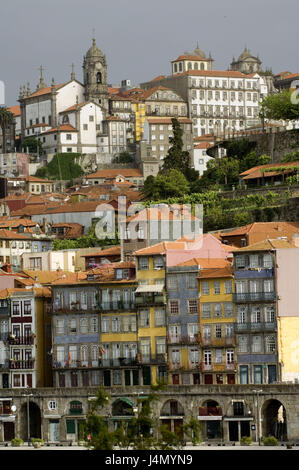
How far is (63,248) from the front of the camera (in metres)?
128

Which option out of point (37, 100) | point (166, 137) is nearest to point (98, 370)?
point (166, 137)

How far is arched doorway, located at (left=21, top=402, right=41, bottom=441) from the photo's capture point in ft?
295

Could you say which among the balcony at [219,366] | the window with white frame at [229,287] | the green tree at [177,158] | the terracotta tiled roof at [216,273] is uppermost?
the green tree at [177,158]

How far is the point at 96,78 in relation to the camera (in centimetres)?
19112

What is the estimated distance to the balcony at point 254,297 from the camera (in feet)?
290

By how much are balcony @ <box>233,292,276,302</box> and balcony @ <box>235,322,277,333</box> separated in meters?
1.34

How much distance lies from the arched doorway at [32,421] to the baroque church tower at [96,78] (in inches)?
3979

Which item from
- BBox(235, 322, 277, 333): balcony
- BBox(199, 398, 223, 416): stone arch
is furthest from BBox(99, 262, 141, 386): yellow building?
BBox(235, 322, 277, 333): balcony

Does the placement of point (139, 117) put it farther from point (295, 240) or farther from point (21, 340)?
point (21, 340)

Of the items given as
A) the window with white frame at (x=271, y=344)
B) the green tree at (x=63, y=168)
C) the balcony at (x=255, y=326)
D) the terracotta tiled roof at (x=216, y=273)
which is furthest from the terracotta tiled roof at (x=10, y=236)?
the green tree at (x=63, y=168)

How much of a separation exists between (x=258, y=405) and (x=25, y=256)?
124ft

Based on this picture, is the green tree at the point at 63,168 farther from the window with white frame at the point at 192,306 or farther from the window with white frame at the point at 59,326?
the window with white frame at the point at 192,306

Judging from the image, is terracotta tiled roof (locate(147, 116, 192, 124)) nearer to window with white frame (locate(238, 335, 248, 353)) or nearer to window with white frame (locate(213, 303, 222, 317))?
window with white frame (locate(213, 303, 222, 317))

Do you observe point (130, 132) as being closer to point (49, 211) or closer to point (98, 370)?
Answer: point (49, 211)
